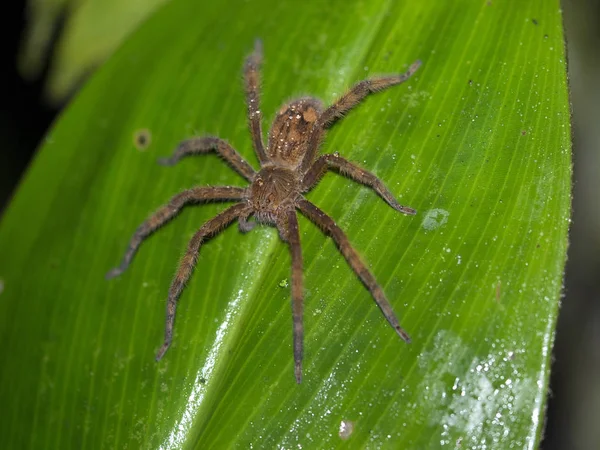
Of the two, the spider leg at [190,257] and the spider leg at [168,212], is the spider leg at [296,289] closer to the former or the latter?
the spider leg at [190,257]

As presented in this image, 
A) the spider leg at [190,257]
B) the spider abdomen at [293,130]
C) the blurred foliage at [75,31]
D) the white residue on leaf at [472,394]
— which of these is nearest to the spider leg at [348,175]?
the spider abdomen at [293,130]

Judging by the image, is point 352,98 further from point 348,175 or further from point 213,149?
point 213,149

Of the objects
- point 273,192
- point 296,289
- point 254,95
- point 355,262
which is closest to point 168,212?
point 273,192

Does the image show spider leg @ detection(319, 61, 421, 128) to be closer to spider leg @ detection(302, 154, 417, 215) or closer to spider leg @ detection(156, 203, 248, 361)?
spider leg @ detection(302, 154, 417, 215)

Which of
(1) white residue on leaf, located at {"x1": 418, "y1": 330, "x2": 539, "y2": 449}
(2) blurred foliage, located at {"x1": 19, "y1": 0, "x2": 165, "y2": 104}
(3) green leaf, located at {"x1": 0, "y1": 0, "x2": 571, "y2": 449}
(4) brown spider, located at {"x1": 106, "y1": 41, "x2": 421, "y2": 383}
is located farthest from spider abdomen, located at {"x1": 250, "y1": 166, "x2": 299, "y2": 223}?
(2) blurred foliage, located at {"x1": 19, "y1": 0, "x2": 165, "y2": 104}

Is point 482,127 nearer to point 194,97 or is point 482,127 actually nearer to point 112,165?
point 194,97

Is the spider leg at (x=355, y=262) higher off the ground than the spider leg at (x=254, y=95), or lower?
lower

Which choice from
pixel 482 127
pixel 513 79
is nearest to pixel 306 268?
pixel 482 127
